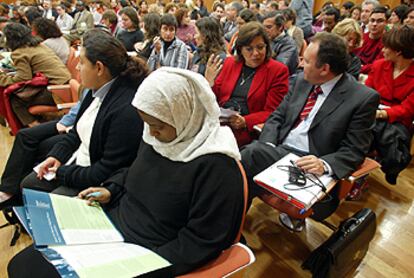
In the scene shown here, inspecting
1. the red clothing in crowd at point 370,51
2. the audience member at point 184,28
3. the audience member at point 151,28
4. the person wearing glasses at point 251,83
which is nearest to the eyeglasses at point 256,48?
the person wearing glasses at point 251,83

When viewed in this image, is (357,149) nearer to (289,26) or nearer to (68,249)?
(68,249)

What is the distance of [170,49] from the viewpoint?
3.35 metres

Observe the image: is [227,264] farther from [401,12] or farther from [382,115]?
[401,12]

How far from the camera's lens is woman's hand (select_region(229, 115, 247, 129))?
2.11 meters

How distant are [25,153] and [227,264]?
1.54 m

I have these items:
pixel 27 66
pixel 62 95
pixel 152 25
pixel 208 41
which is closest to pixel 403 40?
pixel 208 41

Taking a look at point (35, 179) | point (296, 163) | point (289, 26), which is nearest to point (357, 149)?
point (296, 163)

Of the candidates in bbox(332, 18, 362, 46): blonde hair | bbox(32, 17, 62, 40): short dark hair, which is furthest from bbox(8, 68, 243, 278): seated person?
bbox(32, 17, 62, 40): short dark hair

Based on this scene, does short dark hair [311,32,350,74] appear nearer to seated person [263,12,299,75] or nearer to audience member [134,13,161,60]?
seated person [263,12,299,75]

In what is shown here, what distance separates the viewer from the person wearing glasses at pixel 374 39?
3.30 m

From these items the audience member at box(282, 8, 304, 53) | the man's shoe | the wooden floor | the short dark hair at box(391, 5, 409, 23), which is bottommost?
the wooden floor

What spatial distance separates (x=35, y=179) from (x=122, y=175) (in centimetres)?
61

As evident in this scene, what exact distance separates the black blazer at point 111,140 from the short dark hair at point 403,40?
192cm

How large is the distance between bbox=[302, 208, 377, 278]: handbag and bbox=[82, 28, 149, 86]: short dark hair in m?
1.27
